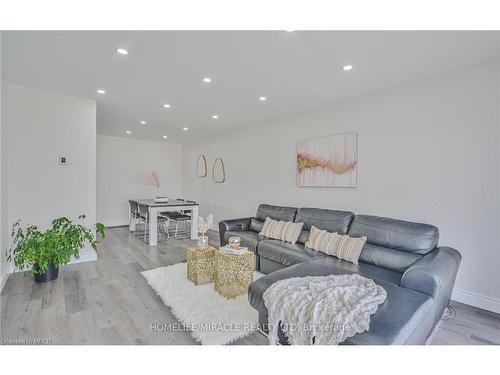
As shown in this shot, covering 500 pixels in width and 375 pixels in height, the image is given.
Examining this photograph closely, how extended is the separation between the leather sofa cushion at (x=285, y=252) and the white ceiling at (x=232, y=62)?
203 cm

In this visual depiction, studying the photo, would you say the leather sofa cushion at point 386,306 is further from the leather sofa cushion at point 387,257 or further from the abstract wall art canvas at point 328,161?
the abstract wall art canvas at point 328,161

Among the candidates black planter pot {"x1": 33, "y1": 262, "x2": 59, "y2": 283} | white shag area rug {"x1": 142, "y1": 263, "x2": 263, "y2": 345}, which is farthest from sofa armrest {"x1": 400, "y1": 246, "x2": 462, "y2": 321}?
black planter pot {"x1": 33, "y1": 262, "x2": 59, "y2": 283}

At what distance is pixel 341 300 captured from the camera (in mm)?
1582

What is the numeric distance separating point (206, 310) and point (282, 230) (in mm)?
Answer: 1597

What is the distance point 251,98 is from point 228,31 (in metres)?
Result: 1.64

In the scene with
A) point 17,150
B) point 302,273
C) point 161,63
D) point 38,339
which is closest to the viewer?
point 38,339

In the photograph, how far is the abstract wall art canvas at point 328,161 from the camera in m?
3.41

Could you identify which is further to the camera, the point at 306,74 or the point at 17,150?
the point at 17,150

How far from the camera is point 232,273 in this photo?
2.48 m

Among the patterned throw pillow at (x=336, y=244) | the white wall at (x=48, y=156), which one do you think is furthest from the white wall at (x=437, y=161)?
the white wall at (x=48, y=156)

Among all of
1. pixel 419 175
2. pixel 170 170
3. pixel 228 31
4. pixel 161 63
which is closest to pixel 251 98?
pixel 161 63

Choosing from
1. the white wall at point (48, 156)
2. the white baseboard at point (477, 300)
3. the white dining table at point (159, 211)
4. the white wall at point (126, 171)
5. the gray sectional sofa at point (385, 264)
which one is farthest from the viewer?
the white wall at point (126, 171)
